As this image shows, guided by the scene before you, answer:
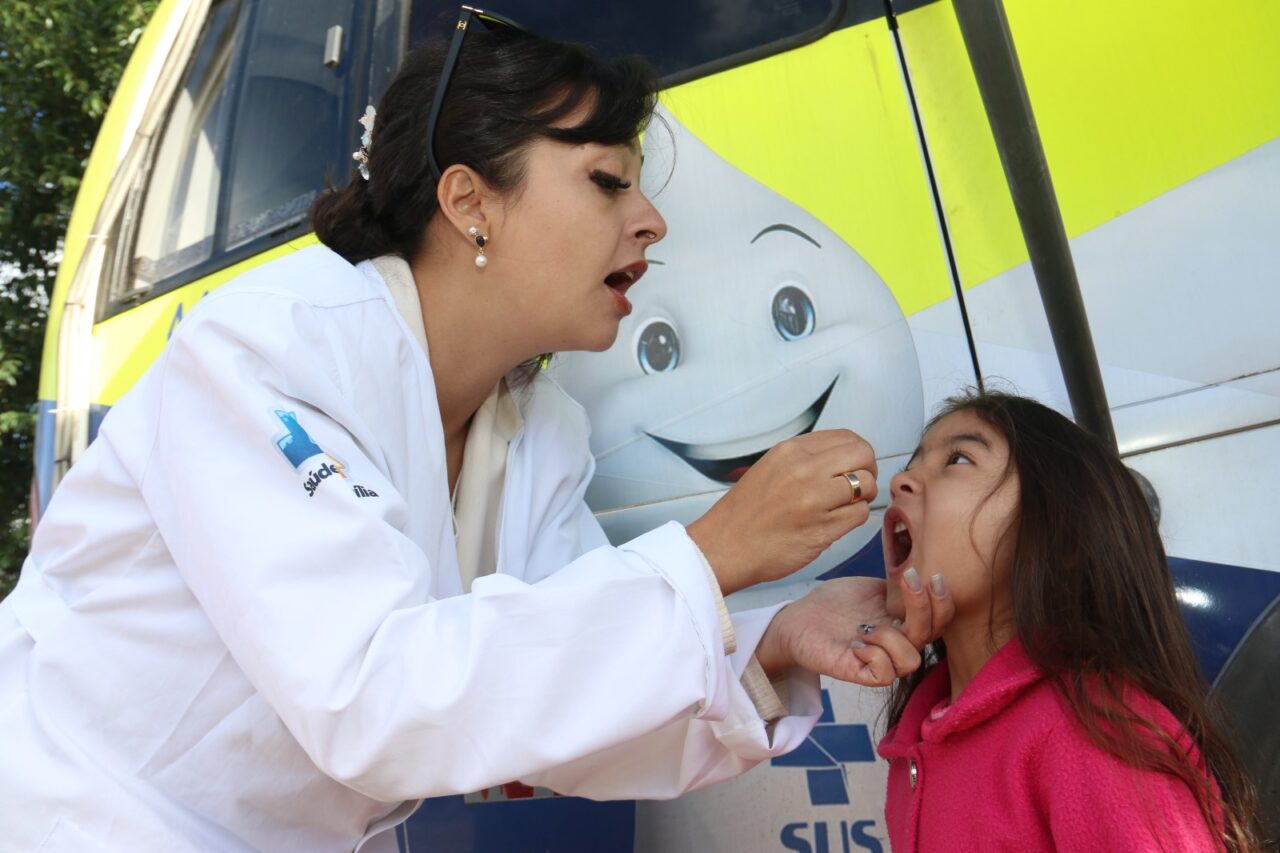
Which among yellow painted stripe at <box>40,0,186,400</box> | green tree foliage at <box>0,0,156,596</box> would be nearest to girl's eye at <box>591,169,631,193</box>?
yellow painted stripe at <box>40,0,186,400</box>

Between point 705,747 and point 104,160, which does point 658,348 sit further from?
point 104,160

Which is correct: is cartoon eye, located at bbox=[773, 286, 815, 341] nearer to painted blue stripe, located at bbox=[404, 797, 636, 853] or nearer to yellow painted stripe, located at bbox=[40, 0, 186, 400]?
painted blue stripe, located at bbox=[404, 797, 636, 853]

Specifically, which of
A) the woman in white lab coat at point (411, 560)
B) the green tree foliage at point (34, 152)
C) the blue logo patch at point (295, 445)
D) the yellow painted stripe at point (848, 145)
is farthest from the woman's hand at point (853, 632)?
the green tree foliage at point (34, 152)

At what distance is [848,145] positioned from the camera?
156 centimetres

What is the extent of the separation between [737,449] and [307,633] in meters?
0.67

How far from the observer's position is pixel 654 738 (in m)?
1.47

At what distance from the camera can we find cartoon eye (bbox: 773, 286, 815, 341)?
1.56m

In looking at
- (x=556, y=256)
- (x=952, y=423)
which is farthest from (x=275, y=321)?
(x=952, y=423)

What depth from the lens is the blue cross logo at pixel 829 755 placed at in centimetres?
150

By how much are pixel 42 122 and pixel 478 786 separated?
7071mm

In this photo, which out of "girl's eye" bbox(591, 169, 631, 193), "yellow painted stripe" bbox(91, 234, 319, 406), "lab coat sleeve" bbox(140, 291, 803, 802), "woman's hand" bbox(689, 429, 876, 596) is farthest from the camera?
"yellow painted stripe" bbox(91, 234, 319, 406)

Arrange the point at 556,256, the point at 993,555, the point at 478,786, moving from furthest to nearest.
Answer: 1. the point at 556,256
2. the point at 993,555
3. the point at 478,786

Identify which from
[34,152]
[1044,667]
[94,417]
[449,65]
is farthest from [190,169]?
[34,152]

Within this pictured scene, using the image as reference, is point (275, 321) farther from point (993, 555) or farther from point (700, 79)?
point (993, 555)
